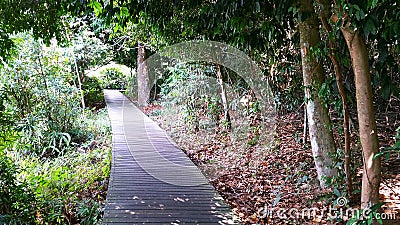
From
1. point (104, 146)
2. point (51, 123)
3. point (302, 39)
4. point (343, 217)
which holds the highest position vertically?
point (302, 39)

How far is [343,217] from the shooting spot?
9.68 feet

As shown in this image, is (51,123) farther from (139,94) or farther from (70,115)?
(139,94)

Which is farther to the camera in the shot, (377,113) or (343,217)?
(377,113)

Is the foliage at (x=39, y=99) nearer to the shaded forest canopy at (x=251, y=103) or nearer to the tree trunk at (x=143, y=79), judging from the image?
the shaded forest canopy at (x=251, y=103)

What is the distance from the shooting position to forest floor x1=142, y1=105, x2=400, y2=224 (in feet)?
10.5

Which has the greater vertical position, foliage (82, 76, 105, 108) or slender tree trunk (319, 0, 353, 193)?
foliage (82, 76, 105, 108)

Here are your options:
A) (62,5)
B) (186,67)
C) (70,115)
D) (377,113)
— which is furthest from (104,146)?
(377,113)

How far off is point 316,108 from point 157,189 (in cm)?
224

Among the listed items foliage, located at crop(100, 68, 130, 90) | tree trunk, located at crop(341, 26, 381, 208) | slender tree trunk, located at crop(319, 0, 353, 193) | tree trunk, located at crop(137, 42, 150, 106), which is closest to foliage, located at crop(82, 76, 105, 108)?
foliage, located at crop(100, 68, 130, 90)

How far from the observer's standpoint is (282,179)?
175 inches

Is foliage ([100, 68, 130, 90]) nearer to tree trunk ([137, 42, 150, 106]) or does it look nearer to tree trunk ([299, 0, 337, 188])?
tree trunk ([137, 42, 150, 106])

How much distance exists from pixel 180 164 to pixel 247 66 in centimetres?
236

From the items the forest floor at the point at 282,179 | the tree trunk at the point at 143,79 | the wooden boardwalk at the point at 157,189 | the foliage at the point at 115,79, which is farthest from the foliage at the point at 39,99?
the foliage at the point at 115,79

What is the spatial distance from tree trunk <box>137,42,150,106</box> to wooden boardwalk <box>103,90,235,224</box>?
621 cm
